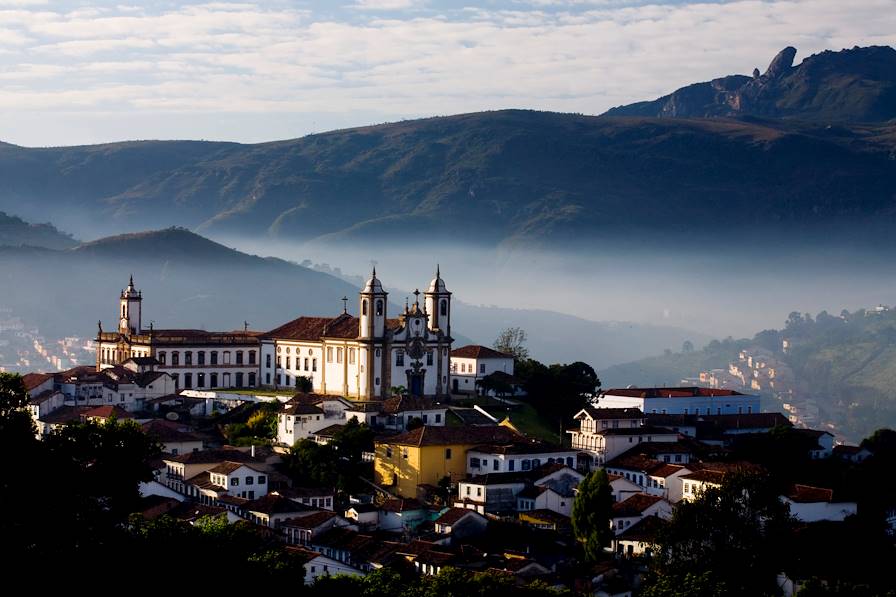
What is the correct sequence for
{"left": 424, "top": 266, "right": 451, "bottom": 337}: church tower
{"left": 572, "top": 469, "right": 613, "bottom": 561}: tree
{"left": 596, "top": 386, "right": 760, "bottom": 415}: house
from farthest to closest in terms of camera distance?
{"left": 596, "top": 386, "right": 760, "bottom": 415}: house, {"left": 424, "top": 266, "right": 451, "bottom": 337}: church tower, {"left": 572, "top": 469, "right": 613, "bottom": 561}: tree

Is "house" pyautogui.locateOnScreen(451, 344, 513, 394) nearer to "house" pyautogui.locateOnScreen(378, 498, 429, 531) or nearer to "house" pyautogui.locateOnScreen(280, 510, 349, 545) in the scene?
"house" pyautogui.locateOnScreen(378, 498, 429, 531)

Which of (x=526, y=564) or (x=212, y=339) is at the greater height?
(x=212, y=339)

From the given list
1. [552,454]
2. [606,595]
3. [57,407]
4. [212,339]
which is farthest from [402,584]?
[212,339]

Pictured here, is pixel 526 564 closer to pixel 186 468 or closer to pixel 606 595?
pixel 606 595

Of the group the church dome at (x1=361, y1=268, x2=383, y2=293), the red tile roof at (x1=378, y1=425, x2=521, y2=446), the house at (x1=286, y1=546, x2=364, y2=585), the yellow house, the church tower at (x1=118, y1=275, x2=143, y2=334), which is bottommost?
the house at (x1=286, y1=546, x2=364, y2=585)

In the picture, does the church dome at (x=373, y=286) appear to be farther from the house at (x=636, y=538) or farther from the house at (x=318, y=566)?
the house at (x=318, y=566)

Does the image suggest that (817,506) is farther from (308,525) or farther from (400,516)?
(308,525)

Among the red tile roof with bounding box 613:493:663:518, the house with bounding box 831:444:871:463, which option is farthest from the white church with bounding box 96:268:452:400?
the house with bounding box 831:444:871:463
